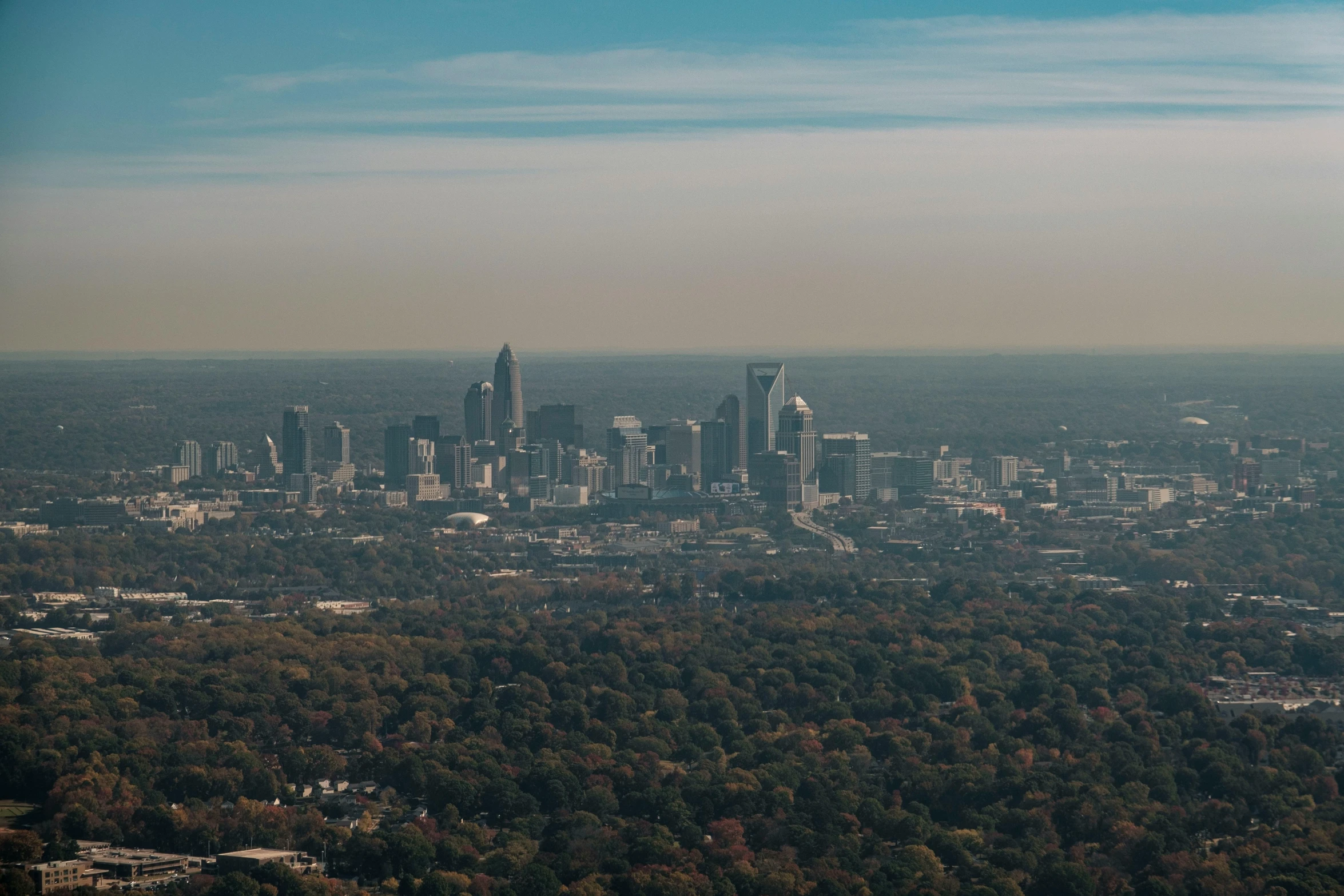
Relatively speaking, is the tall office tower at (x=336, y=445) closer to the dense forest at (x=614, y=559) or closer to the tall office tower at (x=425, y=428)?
the tall office tower at (x=425, y=428)

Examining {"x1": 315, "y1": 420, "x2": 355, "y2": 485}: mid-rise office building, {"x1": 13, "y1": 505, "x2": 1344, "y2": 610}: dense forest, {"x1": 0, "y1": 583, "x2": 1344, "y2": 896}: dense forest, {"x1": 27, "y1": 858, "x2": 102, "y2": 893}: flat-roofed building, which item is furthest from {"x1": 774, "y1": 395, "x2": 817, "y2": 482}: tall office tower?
{"x1": 27, "y1": 858, "x2": 102, "y2": 893}: flat-roofed building

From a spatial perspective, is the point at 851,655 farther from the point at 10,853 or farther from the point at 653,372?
the point at 653,372

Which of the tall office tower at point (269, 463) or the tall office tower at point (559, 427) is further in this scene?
the tall office tower at point (559, 427)

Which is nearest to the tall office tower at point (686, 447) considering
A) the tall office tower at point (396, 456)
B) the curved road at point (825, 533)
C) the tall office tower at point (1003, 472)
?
the tall office tower at point (396, 456)

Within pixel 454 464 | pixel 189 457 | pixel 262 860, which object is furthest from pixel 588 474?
pixel 262 860

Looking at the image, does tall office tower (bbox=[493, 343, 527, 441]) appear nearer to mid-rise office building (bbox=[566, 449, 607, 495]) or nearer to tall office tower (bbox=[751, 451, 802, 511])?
mid-rise office building (bbox=[566, 449, 607, 495])

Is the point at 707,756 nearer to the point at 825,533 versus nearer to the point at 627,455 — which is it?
the point at 825,533
